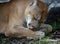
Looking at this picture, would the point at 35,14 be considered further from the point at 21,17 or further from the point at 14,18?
the point at 14,18

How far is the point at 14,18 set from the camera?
18.8 feet

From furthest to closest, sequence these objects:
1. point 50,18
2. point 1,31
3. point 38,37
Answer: point 50,18, point 1,31, point 38,37

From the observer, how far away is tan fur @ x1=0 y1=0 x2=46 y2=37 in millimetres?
5555

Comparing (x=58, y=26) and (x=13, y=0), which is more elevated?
(x=13, y=0)

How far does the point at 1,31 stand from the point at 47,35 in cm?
104

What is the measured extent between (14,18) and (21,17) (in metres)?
0.16

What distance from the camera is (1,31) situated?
232 inches

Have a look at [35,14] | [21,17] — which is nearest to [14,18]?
[21,17]

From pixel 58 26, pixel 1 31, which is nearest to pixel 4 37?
pixel 1 31

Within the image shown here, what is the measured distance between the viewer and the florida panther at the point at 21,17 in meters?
5.56

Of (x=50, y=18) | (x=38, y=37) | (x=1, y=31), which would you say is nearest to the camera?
(x=38, y=37)

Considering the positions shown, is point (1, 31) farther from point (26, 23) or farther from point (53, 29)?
point (53, 29)

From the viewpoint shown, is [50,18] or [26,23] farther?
[50,18]

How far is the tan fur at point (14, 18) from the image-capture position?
219 inches
